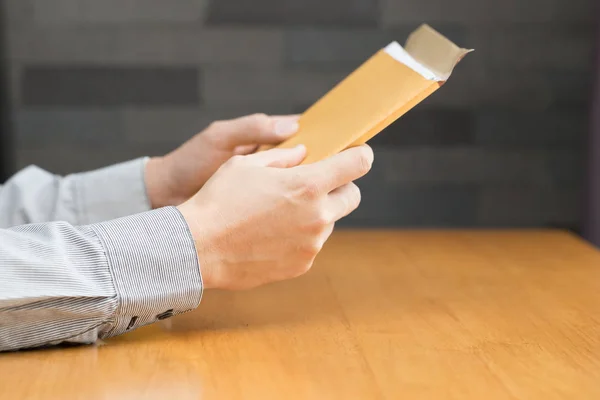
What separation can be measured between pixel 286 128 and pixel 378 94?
17cm

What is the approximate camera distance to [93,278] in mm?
712

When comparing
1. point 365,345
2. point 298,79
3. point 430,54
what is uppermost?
point 430,54

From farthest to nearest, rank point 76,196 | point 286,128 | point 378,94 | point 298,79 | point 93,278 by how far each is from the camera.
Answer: point 298,79 → point 76,196 → point 286,128 → point 378,94 → point 93,278

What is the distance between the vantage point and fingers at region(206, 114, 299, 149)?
0.99 metres

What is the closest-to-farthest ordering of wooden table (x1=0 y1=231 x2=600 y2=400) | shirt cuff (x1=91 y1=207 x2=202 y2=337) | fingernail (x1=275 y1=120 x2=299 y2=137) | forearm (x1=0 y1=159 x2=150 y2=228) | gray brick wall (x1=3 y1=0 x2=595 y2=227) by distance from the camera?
wooden table (x1=0 y1=231 x2=600 y2=400)
shirt cuff (x1=91 y1=207 x2=202 y2=337)
fingernail (x1=275 y1=120 x2=299 y2=137)
forearm (x1=0 y1=159 x2=150 y2=228)
gray brick wall (x1=3 y1=0 x2=595 y2=227)

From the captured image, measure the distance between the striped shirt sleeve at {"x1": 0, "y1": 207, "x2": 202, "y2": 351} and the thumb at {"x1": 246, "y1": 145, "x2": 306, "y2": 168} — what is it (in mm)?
100

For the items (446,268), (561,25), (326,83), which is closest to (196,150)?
(446,268)

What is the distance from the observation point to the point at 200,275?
74 cm

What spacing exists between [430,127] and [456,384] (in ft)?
4.00

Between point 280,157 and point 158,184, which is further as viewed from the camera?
point 158,184

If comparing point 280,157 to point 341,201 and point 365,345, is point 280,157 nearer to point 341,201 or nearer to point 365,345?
point 341,201

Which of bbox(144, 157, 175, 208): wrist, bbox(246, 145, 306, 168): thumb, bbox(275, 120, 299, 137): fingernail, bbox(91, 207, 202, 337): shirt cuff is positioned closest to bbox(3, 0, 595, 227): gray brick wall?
bbox(144, 157, 175, 208): wrist

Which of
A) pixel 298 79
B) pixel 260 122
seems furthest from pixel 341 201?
pixel 298 79

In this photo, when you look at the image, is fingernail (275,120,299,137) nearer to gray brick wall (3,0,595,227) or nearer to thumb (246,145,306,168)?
thumb (246,145,306,168)
